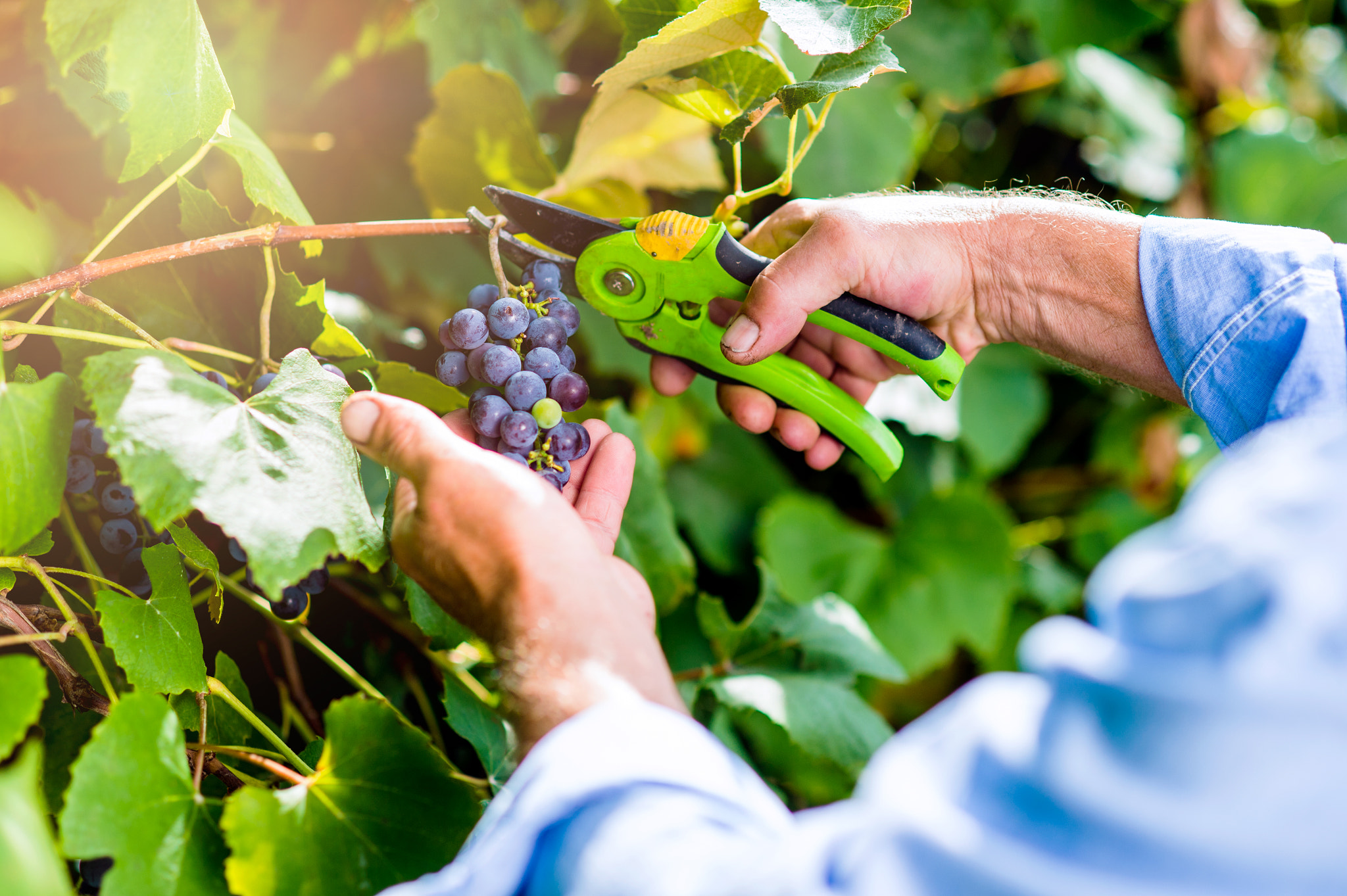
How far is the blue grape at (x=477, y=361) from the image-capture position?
70 cm

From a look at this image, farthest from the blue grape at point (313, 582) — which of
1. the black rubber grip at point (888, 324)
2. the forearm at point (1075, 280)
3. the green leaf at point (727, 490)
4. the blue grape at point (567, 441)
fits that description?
the green leaf at point (727, 490)

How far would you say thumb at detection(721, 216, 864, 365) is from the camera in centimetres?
75

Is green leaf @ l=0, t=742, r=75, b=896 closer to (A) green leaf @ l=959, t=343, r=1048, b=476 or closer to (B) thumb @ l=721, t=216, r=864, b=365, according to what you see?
(B) thumb @ l=721, t=216, r=864, b=365

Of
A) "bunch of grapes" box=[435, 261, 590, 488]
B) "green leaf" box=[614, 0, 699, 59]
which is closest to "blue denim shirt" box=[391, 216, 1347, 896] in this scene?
"bunch of grapes" box=[435, 261, 590, 488]

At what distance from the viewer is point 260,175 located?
0.70m

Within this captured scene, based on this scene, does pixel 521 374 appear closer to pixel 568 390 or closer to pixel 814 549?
pixel 568 390

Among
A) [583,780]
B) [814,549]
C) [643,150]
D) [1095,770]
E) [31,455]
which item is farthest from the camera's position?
[814,549]

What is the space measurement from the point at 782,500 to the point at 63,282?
115 centimetres

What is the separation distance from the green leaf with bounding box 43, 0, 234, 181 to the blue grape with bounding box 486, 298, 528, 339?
27cm

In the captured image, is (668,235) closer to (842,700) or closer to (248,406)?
(248,406)

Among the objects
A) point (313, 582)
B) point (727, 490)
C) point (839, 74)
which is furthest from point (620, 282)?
point (727, 490)

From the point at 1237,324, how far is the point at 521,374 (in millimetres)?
692

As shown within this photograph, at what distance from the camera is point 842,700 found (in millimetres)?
1072

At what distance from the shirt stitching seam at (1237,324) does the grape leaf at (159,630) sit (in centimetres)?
96
